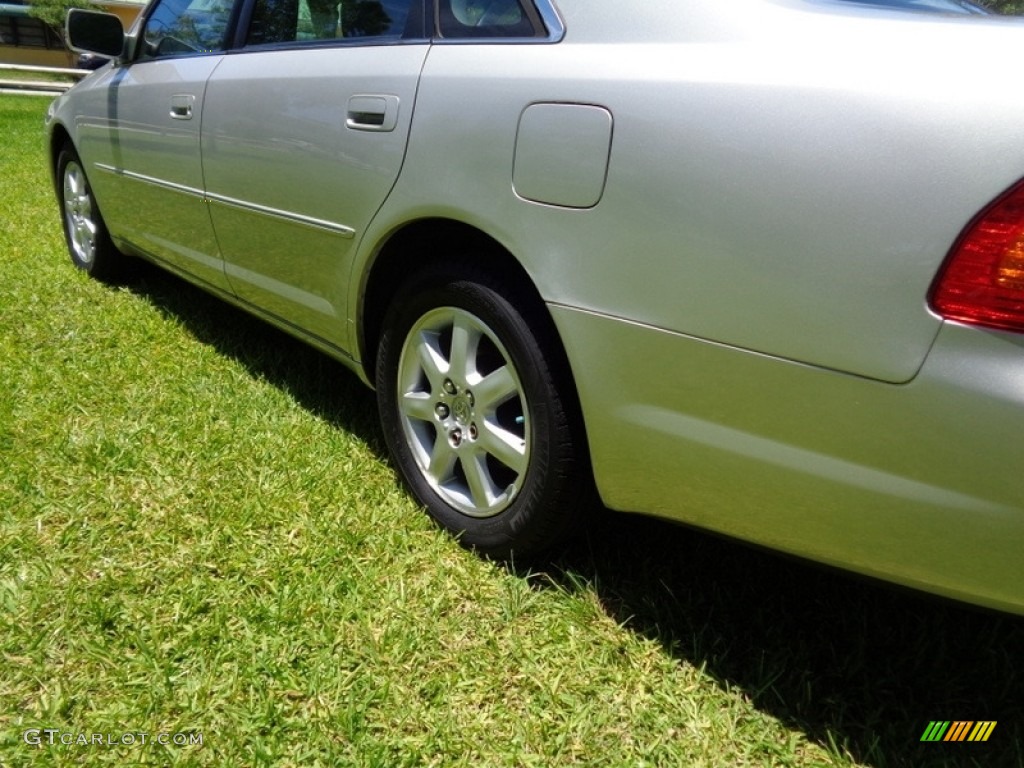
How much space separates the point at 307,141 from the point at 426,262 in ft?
1.66

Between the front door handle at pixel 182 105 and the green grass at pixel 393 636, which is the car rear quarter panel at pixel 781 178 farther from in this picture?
the front door handle at pixel 182 105

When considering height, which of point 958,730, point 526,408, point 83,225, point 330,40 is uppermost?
point 330,40

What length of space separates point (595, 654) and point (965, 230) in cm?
112

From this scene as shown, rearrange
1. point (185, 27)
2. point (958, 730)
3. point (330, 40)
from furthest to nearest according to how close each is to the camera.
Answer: point (185, 27), point (330, 40), point (958, 730)

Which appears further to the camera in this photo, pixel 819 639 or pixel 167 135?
pixel 167 135

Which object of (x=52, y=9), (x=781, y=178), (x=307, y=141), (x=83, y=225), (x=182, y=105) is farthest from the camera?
(x=52, y=9)

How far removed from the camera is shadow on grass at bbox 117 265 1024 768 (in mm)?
1714

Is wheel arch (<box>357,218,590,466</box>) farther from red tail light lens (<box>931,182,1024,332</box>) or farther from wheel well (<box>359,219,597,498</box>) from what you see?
red tail light lens (<box>931,182,1024,332</box>)

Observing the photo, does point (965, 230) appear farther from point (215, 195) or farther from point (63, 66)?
point (63, 66)

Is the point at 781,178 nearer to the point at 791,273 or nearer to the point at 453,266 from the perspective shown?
the point at 791,273

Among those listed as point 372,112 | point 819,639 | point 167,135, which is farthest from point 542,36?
point 167,135

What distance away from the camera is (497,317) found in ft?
6.34

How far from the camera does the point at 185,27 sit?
3420mm

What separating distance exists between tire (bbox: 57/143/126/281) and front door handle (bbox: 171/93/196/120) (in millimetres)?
1337
